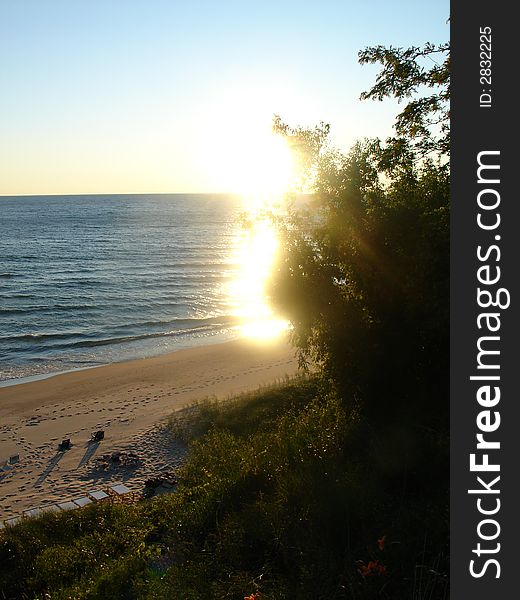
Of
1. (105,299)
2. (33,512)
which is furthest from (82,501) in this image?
(105,299)

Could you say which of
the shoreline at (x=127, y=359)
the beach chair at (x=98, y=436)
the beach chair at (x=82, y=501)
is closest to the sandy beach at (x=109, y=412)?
the beach chair at (x=98, y=436)

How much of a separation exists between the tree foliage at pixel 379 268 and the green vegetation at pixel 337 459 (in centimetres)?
3

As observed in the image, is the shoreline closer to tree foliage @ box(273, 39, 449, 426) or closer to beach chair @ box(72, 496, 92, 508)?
beach chair @ box(72, 496, 92, 508)

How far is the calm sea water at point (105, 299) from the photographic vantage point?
27000 mm

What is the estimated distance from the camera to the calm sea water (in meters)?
27.0

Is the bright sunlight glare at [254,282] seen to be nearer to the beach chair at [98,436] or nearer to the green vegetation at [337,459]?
the green vegetation at [337,459]

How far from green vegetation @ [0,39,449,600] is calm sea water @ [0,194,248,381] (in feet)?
21.9

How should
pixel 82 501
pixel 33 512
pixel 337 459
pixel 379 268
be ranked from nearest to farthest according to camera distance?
pixel 337 459, pixel 379 268, pixel 33 512, pixel 82 501

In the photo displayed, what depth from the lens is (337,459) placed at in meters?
8.16

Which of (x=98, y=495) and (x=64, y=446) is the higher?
(x=98, y=495)

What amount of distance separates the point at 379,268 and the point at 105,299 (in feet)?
99.9

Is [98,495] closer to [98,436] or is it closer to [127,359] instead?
[98,436]

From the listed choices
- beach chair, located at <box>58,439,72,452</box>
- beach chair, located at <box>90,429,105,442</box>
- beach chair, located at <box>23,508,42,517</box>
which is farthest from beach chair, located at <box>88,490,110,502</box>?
beach chair, located at <box>90,429,105,442</box>

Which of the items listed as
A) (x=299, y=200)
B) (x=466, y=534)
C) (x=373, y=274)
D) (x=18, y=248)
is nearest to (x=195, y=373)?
(x=299, y=200)
